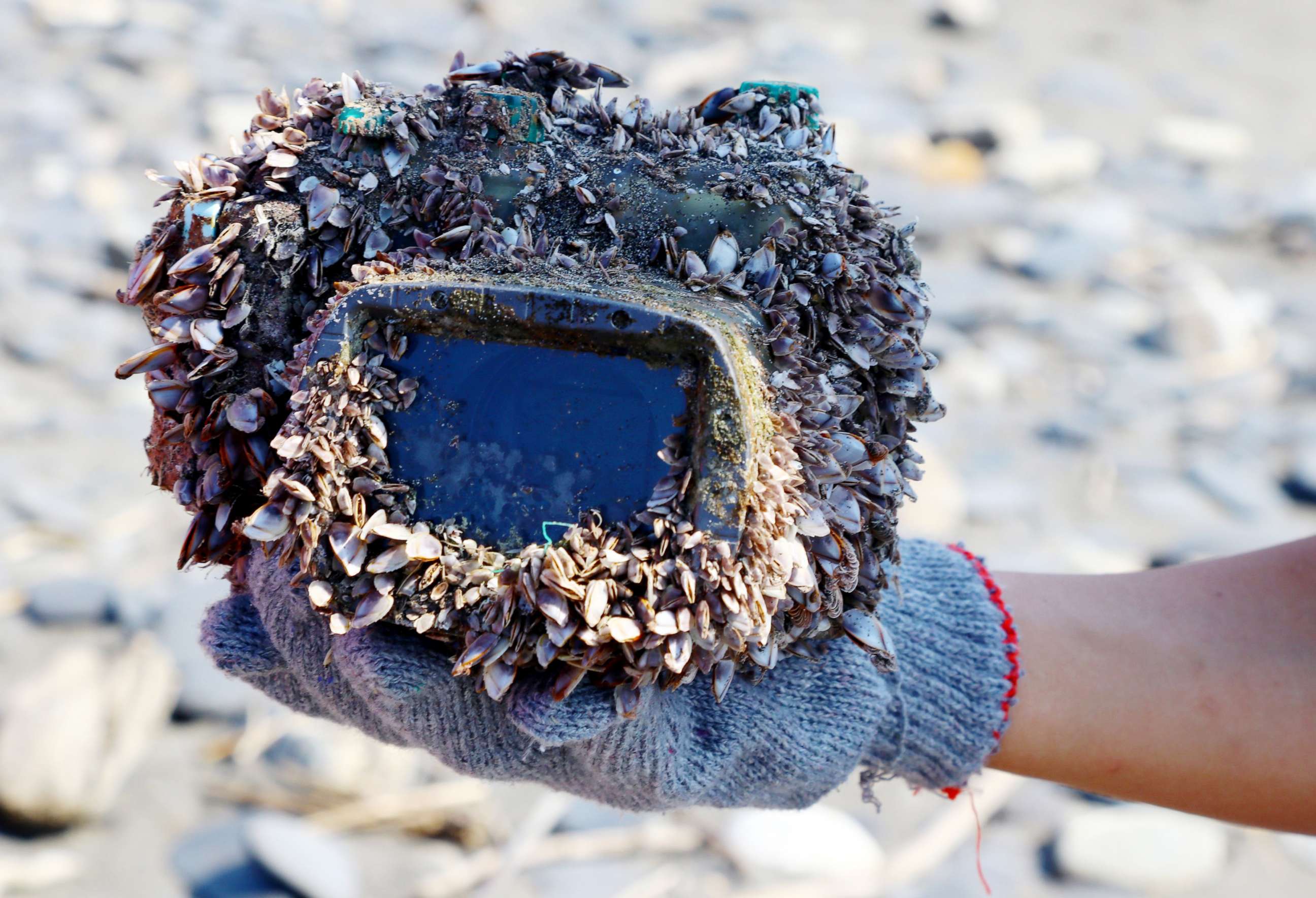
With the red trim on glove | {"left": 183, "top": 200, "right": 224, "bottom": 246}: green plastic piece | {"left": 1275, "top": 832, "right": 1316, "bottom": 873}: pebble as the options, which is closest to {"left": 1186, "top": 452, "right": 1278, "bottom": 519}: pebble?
{"left": 1275, "top": 832, "right": 1316, "bottom": 873}: pebble

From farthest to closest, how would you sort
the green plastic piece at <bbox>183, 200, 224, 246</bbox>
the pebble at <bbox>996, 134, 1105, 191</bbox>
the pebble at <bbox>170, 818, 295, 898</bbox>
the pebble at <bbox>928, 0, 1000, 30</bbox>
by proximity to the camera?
the pebble at <bbox>928, 0, 1000, 30</bbox>
the pebble at <bbox>996, 134, 1105, 191</bbox>
the pebble at <bbox>170, 818, 295, 898</bbox>
the green plastic piece at <bbox>183, 200, 224, 246</bbox>

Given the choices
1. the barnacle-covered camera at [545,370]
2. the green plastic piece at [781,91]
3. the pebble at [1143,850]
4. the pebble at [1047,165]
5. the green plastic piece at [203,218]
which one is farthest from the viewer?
the pebble at [1047,165]

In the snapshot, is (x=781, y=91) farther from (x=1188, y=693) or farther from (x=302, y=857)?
(x=302, y=857)

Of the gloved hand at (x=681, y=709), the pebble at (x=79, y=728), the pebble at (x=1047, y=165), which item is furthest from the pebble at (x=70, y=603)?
the pebble at (x=1047, y=165)

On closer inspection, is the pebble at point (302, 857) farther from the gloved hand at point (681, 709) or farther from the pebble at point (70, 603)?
the gloved hand at point (681, 709)

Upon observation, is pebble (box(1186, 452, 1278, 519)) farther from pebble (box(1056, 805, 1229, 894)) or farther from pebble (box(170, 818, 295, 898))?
pebble (box(170, 818, 295, 898))

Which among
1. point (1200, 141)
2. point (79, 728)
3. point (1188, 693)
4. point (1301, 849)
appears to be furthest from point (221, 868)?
point (1200, 141)

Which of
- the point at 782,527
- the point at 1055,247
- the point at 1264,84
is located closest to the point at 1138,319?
the point at 1055,247
